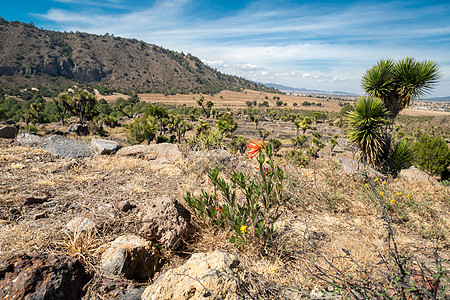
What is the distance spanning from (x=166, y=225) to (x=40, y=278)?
109cm

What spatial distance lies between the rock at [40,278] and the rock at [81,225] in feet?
1.47

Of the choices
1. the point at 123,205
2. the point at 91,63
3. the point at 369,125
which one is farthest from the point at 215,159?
the point at 91,63

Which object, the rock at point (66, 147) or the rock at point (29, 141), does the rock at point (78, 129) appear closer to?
the rock at point (29, 141)

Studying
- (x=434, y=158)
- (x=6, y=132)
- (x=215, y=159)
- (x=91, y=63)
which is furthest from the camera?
(x=91, y=63)

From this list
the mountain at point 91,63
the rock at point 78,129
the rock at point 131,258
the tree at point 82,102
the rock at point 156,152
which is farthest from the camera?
the mountain at point 91,63

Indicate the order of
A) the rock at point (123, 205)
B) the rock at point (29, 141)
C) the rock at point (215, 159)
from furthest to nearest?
1. the rock at point (29, 141)
2. the rock at point (215, 159)
3. the rock at point (123, 205)

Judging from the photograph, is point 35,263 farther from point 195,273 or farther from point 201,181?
point 201,181

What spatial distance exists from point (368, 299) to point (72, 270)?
7.53 ft

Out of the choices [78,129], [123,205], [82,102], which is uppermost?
[123,205]

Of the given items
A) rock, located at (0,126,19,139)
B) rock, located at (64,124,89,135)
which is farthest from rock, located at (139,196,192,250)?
rock, located at (64,124,89,135)

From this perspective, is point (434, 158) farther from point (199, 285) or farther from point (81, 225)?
point (81, 225)

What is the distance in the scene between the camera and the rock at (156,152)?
613cm

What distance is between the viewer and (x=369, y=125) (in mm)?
8086

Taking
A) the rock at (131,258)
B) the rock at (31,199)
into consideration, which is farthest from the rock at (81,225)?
the rock at (31,199)
